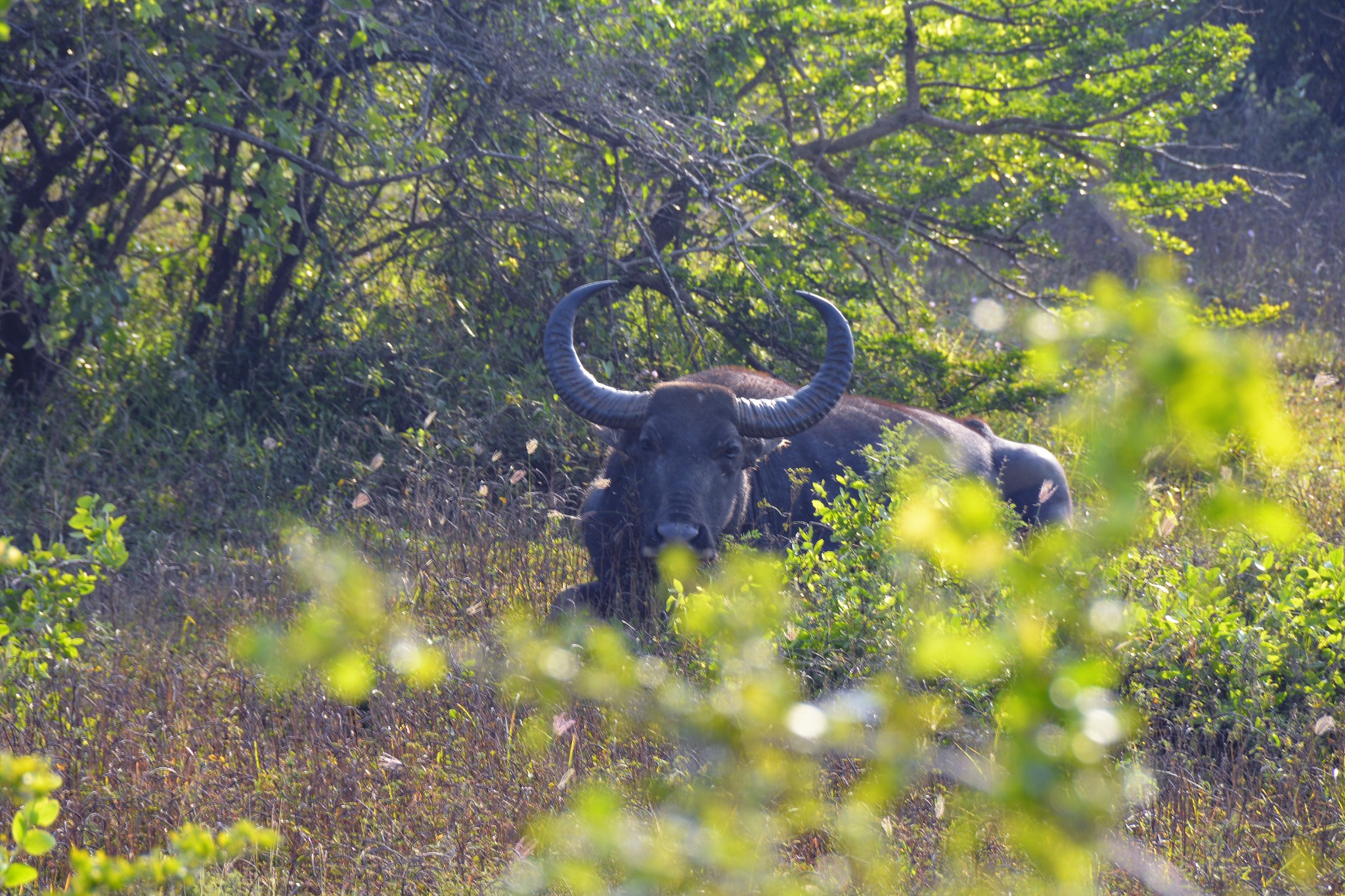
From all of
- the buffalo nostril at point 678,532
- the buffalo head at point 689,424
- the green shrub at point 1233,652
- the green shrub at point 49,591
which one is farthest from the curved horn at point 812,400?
the green shrub at point 49,591

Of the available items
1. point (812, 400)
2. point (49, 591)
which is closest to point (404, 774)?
point (49, 591)

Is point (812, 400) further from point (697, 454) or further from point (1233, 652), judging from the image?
point (1233, 652)

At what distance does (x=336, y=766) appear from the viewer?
355 centimetres

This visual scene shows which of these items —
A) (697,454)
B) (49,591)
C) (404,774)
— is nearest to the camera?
(49,591)

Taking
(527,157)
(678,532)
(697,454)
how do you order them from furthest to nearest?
(527,157)
(697,454)
(678,532)

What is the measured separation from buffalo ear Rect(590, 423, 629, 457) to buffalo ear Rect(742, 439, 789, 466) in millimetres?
629

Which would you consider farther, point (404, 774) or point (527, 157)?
point (527, 157)

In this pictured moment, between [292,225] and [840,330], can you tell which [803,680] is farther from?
[292,225]

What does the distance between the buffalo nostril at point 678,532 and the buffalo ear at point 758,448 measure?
861mm

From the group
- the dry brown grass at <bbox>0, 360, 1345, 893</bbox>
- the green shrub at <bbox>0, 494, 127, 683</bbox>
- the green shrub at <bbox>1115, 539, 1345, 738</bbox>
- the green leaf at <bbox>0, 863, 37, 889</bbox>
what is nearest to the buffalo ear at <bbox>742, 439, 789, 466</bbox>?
the dry brown grass at <bbox>0, 360, 1345, 893</bbox>

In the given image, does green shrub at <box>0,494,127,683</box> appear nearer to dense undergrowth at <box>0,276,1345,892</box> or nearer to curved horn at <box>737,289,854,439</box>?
dense undergrowth at <box>0,276,1345,892</box>

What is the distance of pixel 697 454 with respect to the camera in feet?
18.8

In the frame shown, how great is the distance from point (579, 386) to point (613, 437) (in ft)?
1.07

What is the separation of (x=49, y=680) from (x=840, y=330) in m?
3.98
